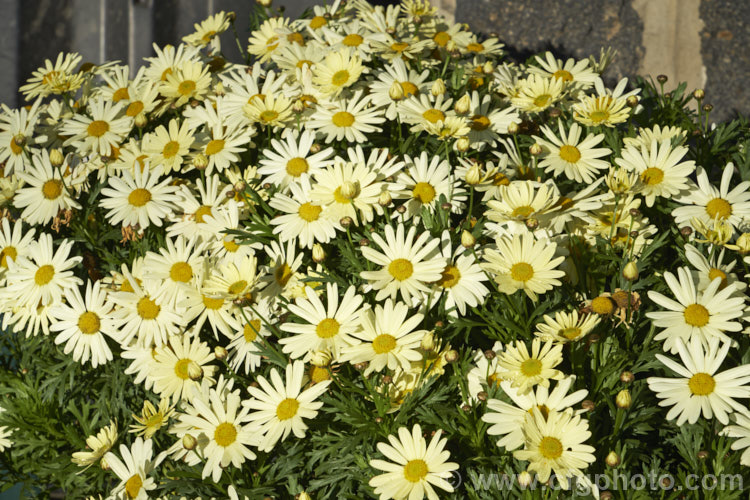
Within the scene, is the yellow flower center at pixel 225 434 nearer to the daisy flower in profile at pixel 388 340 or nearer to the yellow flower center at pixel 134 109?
the daisy flower in profile at pixel 388 340

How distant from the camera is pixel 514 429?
130 cm

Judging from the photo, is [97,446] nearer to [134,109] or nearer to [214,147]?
[214,147]

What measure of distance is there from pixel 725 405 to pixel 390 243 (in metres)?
0.67

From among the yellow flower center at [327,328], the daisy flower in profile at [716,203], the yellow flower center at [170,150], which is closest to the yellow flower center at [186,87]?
the yellow flower center at [170,150]

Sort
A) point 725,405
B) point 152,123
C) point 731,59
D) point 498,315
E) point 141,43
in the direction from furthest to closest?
point 141,43 → point 731,59 → point 152,123 → point 498,315 → point 725,405

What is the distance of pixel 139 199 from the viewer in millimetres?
1720

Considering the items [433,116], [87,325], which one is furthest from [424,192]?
[87,325]

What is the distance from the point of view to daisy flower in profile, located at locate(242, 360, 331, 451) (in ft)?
4.54

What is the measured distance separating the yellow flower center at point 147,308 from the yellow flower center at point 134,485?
1.09 ft

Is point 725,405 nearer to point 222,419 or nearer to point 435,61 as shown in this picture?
point 222,419

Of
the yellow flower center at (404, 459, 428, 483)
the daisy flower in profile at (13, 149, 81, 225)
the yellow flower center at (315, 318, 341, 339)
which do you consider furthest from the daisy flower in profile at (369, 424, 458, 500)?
the daisy flower in profile at (13, 149, 81, 225)

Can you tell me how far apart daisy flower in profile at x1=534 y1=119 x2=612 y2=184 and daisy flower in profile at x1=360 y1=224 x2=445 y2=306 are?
0.39m

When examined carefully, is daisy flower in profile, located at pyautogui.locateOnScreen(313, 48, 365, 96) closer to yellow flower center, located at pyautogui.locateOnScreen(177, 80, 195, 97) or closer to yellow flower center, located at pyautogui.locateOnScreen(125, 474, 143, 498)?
yellow flower center, located at pyautogui.locateOnScreen(177, 80, 195, 97)

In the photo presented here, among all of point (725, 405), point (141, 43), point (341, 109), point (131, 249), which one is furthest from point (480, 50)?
point (141, 43)
